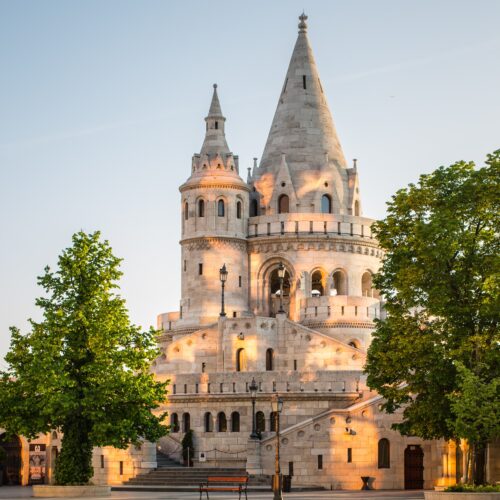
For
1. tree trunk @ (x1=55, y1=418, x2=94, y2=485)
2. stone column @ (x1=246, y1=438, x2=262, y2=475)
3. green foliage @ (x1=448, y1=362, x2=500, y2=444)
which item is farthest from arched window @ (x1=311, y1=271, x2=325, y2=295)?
green foliage @ (x1=448, y1=362, x2=500, y2=444)

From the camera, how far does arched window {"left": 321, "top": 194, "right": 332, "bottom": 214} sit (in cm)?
8425

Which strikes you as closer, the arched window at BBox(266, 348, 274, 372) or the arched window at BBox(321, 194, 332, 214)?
the arched window at BBox(266, 348, 274, 372)

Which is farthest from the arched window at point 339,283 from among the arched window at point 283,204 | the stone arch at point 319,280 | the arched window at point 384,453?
the arched window at point 384,453

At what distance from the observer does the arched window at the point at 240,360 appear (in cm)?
7200

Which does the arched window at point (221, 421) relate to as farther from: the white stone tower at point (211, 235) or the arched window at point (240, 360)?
the white stone tower at point (211, 235)

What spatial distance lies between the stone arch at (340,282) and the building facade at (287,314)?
0.42 feet

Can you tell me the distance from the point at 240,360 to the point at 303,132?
19.4 m

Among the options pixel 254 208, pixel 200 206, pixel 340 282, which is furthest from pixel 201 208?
pixel 340 282

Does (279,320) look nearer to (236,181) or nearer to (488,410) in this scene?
(236,181)

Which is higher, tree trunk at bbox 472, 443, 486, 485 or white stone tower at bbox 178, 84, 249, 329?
white stone tower at bbox 178, 84, 249, 329

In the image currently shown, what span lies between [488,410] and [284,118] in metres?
44.6

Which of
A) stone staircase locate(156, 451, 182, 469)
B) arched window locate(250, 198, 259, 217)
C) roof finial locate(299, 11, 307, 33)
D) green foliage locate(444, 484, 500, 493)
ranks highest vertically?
roof finial locate(299, 11, 307, 33)

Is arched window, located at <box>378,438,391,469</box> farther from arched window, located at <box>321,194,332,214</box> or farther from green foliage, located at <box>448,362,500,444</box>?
arched window, located at <box>321,194,332,214</box>

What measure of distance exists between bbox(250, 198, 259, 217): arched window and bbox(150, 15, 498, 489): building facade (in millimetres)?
168
